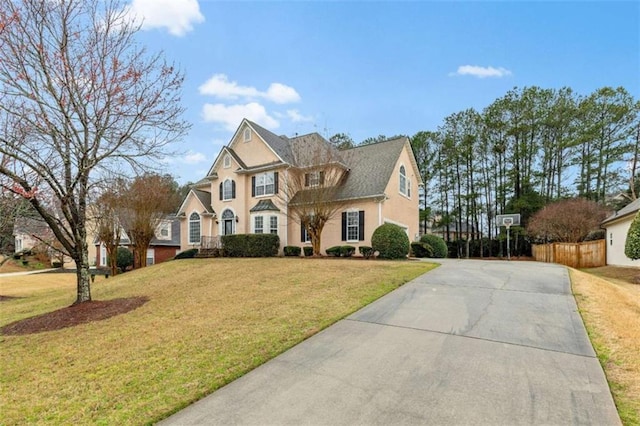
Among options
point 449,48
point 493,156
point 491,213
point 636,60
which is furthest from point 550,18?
point 491,213

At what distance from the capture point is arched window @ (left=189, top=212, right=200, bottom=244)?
23938 mm

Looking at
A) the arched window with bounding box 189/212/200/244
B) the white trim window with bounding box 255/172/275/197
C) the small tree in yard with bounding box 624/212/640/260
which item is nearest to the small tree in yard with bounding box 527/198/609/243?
the small tree in yard with bounding box 624/212/640/260

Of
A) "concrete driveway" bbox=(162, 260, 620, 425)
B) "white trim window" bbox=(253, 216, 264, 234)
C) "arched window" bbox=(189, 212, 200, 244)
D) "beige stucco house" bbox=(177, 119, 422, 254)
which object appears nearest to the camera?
"concrete driveway" bbox=(162, 260, 620, 425)

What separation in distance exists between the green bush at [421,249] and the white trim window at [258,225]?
959 cm

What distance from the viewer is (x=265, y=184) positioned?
2142cm

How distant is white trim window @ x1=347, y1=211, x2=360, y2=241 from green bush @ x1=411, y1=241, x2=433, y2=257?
382cm

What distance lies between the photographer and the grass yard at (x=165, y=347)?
3.64m

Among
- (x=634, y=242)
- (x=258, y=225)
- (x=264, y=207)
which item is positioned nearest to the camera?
(x=634, y=242)

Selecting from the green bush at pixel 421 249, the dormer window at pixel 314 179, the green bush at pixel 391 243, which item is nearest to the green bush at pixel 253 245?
the dormer window at pixel 314 179

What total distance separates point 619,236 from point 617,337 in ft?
57.3

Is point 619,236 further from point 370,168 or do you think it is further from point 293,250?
point 293,250

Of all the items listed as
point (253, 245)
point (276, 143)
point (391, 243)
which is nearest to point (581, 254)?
point (391, 243)

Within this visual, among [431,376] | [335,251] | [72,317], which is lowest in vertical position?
[72,317]

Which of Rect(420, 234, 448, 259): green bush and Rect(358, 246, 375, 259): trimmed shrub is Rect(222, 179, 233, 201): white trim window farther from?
Rect(420, 234, 448, 259): green bush
